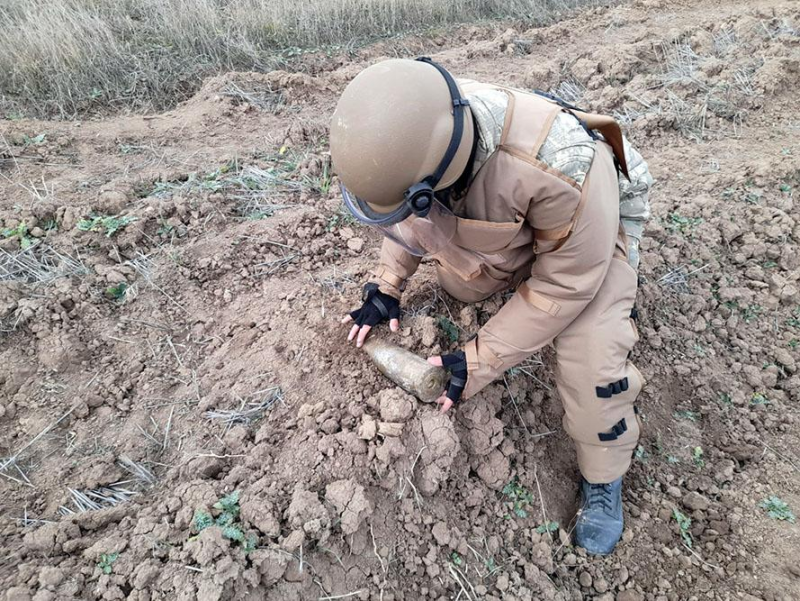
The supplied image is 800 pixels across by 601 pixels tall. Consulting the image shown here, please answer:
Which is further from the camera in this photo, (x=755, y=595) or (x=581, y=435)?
(x=581, y=435)

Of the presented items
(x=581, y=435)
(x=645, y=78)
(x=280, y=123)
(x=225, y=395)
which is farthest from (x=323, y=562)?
(x=645, y=78)

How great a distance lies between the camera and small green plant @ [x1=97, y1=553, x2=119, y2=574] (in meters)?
1.64

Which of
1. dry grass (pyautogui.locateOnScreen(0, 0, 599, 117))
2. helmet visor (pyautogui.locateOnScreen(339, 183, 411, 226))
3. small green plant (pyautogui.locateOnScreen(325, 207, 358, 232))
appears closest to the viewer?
helmet visor (pyautogui.locateOnScreen(339, 183, 411, 226))

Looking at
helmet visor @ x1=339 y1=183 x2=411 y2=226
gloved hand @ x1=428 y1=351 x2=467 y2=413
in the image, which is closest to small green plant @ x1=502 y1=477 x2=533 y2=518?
gloved hand @ x1=428 y1=351 x2=467 y2=413

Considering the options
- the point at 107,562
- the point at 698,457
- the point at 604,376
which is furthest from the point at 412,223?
the point at 698,457

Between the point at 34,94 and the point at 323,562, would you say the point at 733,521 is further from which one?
the point at 34,94

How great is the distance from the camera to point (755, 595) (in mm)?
2010

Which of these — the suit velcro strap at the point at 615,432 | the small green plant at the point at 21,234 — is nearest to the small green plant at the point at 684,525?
the suit velcro strap at the point at 615,432

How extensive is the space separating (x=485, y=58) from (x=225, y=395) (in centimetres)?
→ 507

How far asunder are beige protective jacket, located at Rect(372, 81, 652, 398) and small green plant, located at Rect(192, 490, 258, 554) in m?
1.01

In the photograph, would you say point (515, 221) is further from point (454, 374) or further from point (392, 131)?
point (454, 374)

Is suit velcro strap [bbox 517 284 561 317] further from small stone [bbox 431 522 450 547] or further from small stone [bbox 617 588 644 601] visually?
small stone [bbox 617 588 644 601]

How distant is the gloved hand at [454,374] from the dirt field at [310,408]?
136mm

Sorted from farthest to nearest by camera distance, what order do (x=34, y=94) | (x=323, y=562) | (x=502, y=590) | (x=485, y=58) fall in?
(x=485, y=58) < (x=34, y=94) < (x=502, y=590) < (x=323, y=562)
